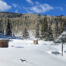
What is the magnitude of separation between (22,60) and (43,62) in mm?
2007

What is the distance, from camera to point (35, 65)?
48.2 ft

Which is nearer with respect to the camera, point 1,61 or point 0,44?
point 1,61

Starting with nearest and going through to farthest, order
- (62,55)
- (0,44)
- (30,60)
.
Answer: (30,60), (62,55), (0,44)

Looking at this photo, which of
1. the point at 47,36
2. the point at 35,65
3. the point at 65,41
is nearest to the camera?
the point at 35,65

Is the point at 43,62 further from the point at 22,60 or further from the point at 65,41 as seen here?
the point at 65,41

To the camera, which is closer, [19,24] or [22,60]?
[22,60]

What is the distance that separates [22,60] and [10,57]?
4.04ft

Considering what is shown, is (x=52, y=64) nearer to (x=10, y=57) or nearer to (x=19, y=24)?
(x=10, y=57)

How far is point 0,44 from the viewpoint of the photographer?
901 inches

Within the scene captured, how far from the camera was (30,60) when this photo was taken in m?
15.7

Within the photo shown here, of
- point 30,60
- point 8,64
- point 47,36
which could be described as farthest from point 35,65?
point 47,36

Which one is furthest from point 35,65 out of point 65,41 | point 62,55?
point 65,41

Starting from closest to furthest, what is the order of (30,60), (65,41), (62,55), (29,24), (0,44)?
(30,60) → (62,55) → (0,44) → (65,41) → (29,24)

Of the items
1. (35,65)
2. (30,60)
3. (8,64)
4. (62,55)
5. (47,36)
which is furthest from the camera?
(47,36)
